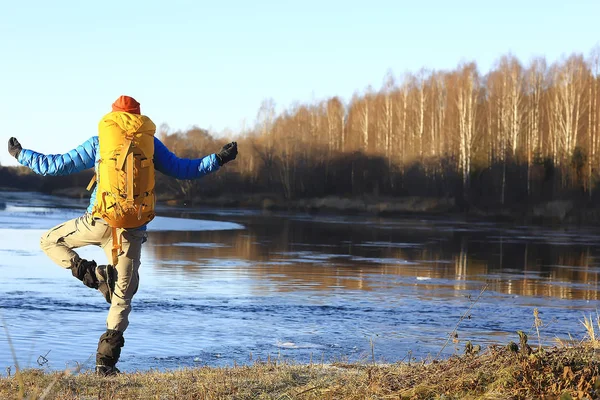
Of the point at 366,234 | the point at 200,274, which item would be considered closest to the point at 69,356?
the point at 200,274

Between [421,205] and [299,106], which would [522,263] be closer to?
[421,205]

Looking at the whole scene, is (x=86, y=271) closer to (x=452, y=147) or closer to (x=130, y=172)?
(x=130, y=172)

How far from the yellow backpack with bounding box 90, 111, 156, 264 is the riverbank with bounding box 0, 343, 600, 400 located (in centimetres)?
115

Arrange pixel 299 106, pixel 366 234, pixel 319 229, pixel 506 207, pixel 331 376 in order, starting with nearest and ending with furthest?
pixel 331 376 → pixel 366 234 → pixel 319 229 → pixel 506 207 → pixel 299 106

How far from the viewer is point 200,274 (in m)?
17.1

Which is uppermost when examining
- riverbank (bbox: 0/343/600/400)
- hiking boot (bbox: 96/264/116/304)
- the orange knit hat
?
the orange knit hat

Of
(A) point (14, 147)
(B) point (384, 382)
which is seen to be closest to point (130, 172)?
(A) point (14, 147)

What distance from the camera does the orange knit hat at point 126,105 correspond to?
646cm

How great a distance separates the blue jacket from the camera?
6.51 metres

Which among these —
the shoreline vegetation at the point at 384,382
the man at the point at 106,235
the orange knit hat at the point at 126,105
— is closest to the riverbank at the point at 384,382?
the shoreline vegetation at the point at 384,382

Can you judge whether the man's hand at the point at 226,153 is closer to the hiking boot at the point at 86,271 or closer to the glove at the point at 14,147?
the hiking boot at the point at 86,271

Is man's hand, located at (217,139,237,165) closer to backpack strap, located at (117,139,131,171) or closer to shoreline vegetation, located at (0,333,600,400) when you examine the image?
backpack strap, located at (117,139,131,171)

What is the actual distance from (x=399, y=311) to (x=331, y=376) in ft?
21.5

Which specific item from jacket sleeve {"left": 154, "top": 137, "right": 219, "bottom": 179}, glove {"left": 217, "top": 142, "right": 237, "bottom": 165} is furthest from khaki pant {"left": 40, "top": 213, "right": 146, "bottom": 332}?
glove {"left": 217, "top": 142, "right": 237, "bottom": 165}
